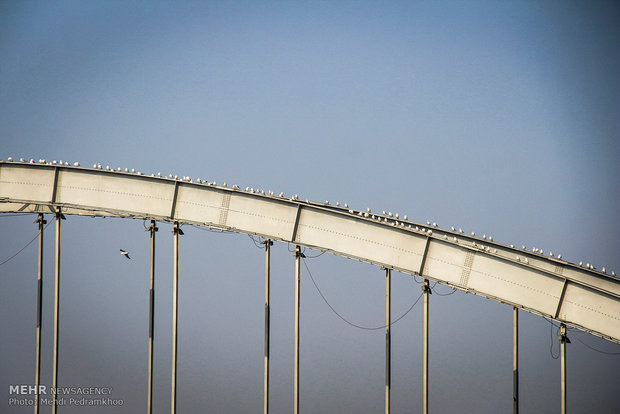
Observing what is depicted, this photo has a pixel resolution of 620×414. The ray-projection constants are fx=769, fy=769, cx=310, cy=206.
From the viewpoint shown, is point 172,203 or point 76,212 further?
point 76,212

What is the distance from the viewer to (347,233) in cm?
2938

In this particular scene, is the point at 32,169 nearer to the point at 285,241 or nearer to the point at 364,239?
the point at 285,241

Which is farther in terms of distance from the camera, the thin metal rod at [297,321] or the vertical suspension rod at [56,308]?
the vertical suspension rod at [56,308]

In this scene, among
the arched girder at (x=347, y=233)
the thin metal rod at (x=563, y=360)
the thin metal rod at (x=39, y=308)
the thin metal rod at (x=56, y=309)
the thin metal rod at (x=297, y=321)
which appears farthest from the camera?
the thin metal rod at (x=39, y=308)

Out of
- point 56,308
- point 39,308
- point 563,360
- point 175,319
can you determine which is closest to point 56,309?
point 56,308

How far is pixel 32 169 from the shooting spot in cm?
3178

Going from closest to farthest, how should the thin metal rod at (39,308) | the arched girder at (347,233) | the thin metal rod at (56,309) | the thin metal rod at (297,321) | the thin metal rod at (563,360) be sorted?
the thin metal rod at (563,360) → the arched girder at (347,233) → the thin metal rod at (297,321) → the thin metal rod at (56,309) → the thin metal rod at (39,308)

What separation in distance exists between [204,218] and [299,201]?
397cm

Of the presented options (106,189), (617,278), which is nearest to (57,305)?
(106,189)

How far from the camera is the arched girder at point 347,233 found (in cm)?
2672

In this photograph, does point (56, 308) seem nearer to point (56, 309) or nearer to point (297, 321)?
point (56, 309)

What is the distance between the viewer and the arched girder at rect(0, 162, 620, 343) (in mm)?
26719

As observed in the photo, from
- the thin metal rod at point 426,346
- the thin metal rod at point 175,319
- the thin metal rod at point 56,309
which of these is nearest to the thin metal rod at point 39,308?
the thin metal rod at point 56,309

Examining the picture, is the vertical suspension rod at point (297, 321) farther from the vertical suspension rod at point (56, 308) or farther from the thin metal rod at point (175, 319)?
the vertical suspension rod at point (56, 308)
